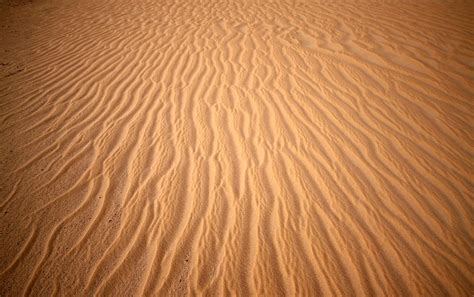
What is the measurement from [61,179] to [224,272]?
6.42 ft

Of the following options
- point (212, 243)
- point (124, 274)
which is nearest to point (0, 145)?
point (124, 274)

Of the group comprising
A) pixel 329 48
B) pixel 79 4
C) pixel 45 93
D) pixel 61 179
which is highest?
pixel 79 4

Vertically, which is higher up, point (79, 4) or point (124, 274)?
point (79, 4)

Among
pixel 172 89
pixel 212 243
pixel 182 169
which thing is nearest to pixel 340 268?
pixel 212 243

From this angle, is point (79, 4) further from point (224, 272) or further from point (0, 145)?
point (224, 272)

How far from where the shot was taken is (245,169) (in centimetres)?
227

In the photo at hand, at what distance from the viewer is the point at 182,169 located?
7.49 feet

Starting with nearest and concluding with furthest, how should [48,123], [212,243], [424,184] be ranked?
[212,243] → [424,184] → [48,123]

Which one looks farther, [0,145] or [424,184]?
[0,145]

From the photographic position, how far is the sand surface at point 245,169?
1.67 metres

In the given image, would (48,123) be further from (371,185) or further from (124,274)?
(371,185)

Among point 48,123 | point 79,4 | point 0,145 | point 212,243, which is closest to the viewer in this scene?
point 212,243

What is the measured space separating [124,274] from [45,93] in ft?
10.8

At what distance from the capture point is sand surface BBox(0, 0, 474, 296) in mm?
1675
